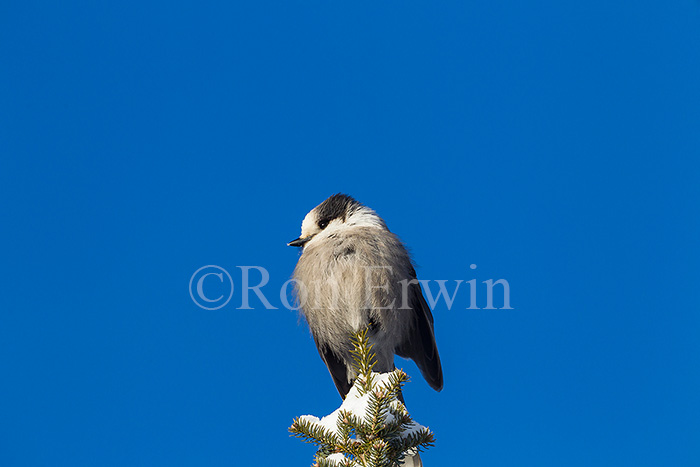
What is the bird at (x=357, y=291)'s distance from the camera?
380cm

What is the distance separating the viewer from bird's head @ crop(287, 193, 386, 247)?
423 centimetres

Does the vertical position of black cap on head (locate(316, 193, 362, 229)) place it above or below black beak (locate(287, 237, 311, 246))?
above

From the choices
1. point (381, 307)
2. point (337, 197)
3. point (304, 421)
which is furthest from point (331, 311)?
point (304, 421)

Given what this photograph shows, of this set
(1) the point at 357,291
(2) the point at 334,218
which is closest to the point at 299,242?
(2) the point at 334,218

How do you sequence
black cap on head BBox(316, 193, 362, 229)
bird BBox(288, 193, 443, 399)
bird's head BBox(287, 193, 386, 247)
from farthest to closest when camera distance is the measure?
black cap on head BBox(316, 193, 362, 229) < bird's head BBox(287, 193, 386, 247) < bird BBox(288, 193, 443, 399)

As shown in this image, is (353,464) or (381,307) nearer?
(353,464)

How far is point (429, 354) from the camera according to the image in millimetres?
4332

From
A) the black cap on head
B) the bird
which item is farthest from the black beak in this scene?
the black cap on head

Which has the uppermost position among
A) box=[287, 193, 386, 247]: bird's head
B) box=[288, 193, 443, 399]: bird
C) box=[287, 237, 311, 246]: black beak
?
box=[287, 193, 386, 247]: bird's head

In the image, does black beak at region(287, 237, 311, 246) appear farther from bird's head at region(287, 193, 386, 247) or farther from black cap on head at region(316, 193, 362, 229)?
black cap on head at region(316, 193, 362, 229)

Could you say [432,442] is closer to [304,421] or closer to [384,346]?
[304,421]

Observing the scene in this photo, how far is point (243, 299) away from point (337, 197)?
99 cm

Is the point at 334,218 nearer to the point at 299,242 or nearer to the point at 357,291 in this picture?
the point at 299,242

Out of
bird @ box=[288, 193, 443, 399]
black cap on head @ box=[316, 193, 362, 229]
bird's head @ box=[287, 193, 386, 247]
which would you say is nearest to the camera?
bird @ box=[288, 193, 443, 399]
